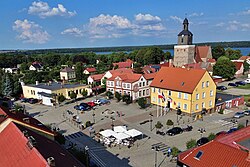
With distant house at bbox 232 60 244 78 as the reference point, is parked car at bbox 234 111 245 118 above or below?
below

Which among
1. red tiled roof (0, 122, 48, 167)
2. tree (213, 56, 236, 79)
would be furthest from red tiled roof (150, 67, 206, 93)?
tree (213, 56, 236, 79)

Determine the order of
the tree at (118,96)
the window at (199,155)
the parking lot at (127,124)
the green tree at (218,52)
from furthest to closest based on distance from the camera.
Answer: the green tree at (218,52)
the tree at (118,96)
the parking lot at (127,124)
the window at (199,155)

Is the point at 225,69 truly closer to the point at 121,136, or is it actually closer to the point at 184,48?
the point at 184,48

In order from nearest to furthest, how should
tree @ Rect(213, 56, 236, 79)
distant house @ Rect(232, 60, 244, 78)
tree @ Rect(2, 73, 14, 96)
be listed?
tree @ Rect(2, 73, 14, 96) < tree @ Rect(213, 56, 236, 79) < distant house @ Rect(232, 60, 244, 78)

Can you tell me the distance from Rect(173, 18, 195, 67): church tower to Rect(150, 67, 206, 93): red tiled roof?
3464cm

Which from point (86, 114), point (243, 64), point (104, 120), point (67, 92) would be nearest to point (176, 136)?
point (104, 120)

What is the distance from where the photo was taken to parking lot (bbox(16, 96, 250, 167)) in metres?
27.5

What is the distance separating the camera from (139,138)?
108 feet

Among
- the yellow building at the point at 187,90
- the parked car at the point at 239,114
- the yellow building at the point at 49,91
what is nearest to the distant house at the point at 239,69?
the yellow building at the point at 187,90

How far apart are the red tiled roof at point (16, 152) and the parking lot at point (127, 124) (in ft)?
40.6

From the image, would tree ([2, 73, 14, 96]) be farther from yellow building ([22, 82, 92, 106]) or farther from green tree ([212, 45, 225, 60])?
green tree ([212, 45, 225, 60])

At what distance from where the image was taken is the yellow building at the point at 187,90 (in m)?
42.0

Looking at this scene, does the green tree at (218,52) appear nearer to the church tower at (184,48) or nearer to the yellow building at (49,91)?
the church tower at (184,48)

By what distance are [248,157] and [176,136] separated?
52.1 feet
